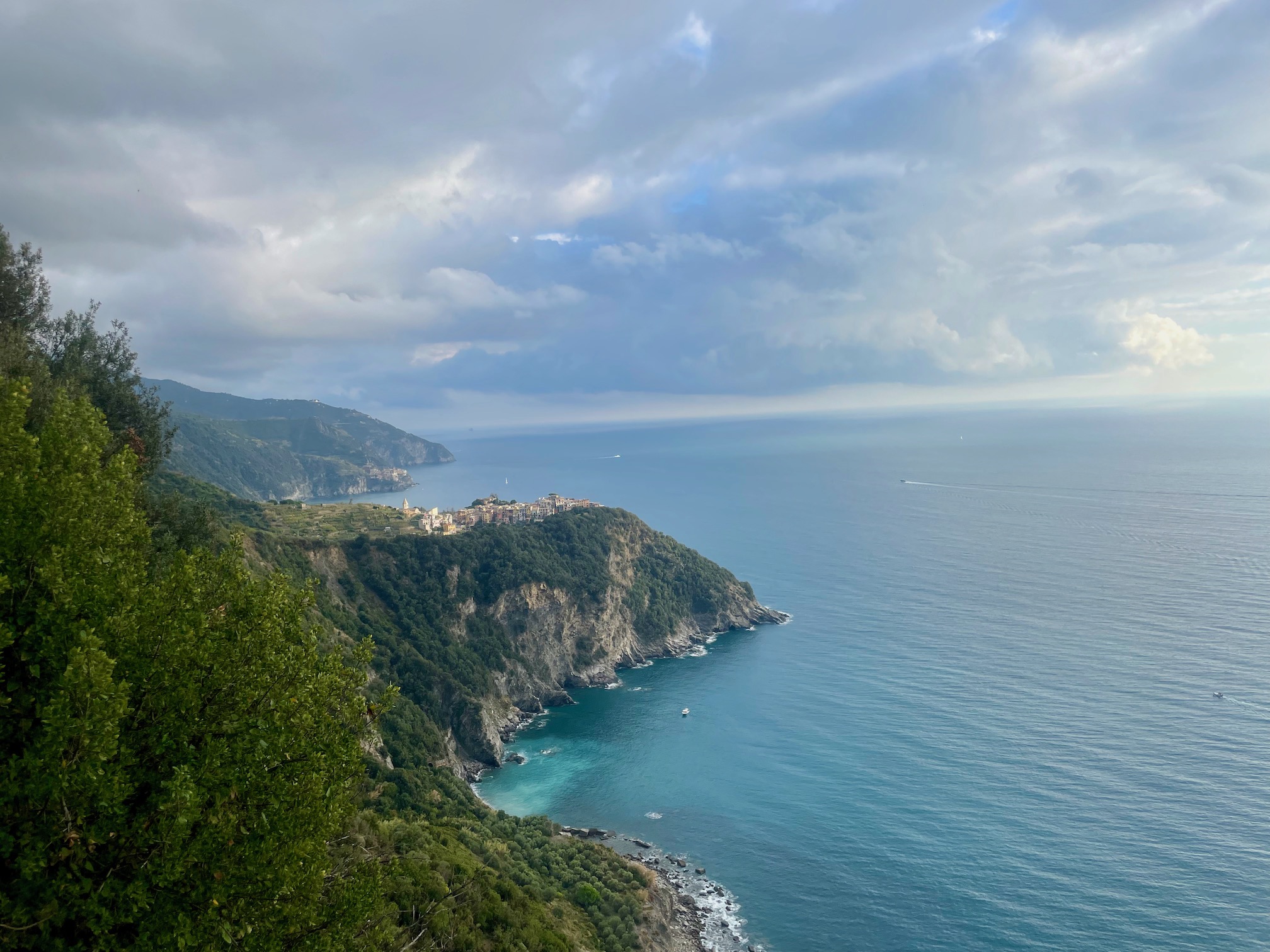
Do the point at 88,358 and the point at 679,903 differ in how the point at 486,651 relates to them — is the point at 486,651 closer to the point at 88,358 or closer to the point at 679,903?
the point at 679,903

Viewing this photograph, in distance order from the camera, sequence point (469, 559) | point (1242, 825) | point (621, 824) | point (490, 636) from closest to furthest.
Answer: point (1242, 825), point (621, 824), point (490, 636), point (469, 559)

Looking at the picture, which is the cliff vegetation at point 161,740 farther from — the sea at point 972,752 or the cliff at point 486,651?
the sea at point 972,752

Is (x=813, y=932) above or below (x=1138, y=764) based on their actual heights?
below

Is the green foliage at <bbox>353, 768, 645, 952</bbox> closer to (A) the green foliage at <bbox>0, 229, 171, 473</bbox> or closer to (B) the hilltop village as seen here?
(A) the green foliage at <bbox>0, 229, 171, 473</bbox>

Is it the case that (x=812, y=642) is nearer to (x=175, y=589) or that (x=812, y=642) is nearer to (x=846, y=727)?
(x=846, y=727)

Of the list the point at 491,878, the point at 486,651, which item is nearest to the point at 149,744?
the point at 491,878


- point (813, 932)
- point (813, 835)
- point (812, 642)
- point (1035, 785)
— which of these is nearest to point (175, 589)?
point (813, 932)
